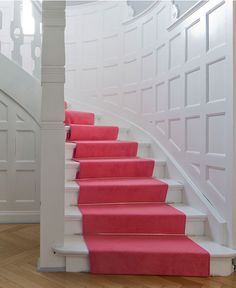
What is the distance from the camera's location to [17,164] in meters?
3.19

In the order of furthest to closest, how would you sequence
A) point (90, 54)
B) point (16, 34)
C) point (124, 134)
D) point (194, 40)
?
point (90, 54), point (124, 134), point (16, 34), point (194, 40)

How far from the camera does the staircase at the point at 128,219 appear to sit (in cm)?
191

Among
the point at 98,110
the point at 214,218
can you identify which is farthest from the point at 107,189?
the point at 98,110

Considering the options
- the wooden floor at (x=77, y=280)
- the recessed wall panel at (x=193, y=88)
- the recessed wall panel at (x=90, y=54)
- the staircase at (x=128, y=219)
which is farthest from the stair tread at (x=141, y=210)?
the recessed wall panel at (x=90, y=54)

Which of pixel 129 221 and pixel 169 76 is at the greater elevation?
pixel 169 76

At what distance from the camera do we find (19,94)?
10.2 ft

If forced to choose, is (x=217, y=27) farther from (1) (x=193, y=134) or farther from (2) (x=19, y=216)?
(2) (x=19, y=216)

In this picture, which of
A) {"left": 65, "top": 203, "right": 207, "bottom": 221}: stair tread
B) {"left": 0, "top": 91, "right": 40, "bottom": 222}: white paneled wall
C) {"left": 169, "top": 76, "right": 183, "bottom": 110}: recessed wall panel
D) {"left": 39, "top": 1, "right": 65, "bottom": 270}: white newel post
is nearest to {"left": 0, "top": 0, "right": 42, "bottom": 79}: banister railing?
{"left": 0, "top": 91, "right": 40, "bottom": 222}: white paneled wall

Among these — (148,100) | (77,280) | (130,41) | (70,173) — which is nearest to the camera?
(77,280)

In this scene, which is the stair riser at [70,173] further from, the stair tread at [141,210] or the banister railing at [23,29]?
the banister railing at [23,29]

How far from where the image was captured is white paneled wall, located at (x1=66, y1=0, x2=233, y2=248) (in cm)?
216

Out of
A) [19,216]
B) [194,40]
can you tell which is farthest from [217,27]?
[19,216]

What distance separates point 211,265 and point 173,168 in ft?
3.43

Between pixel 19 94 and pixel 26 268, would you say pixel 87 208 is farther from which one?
pixel 19 94
